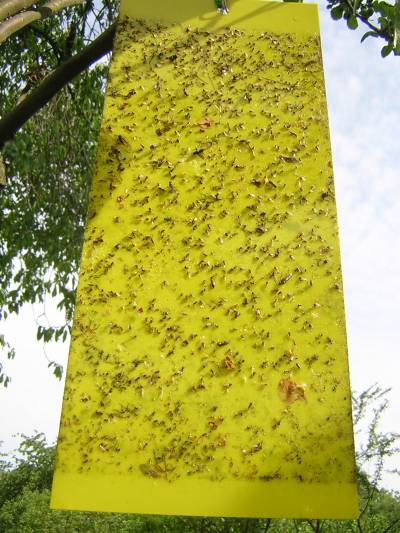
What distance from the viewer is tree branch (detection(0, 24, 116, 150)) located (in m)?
2.96

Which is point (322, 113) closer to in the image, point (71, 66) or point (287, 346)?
point (287, 346)

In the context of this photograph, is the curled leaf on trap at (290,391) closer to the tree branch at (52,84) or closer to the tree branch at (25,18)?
the tree branch at (25,18)

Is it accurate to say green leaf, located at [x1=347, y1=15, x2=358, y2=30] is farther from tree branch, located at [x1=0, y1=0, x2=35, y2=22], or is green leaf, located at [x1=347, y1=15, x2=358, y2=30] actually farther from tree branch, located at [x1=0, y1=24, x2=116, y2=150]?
tree branch, located at [x1=0, y1=0, x2=35, y2=22]

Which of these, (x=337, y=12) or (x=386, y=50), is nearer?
(x=386, y=50)

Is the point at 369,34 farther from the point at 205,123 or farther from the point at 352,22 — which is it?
the point at 205,123

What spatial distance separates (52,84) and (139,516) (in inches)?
214

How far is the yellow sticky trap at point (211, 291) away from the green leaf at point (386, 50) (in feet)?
2.31

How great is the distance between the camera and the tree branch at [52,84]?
296 cm

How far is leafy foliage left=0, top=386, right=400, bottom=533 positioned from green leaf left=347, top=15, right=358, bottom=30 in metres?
3.74

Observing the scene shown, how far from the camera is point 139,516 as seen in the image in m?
6.56

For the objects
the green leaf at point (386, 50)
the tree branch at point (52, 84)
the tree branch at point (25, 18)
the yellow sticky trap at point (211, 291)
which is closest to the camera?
the yellow sticky trap at point (211, 291)

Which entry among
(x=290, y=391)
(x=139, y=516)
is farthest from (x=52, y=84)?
(x=139, y=516)

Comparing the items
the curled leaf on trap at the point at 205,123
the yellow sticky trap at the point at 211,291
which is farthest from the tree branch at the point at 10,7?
the curled leaf on trap at the point at 205,123

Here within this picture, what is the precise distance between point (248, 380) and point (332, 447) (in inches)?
10.3
